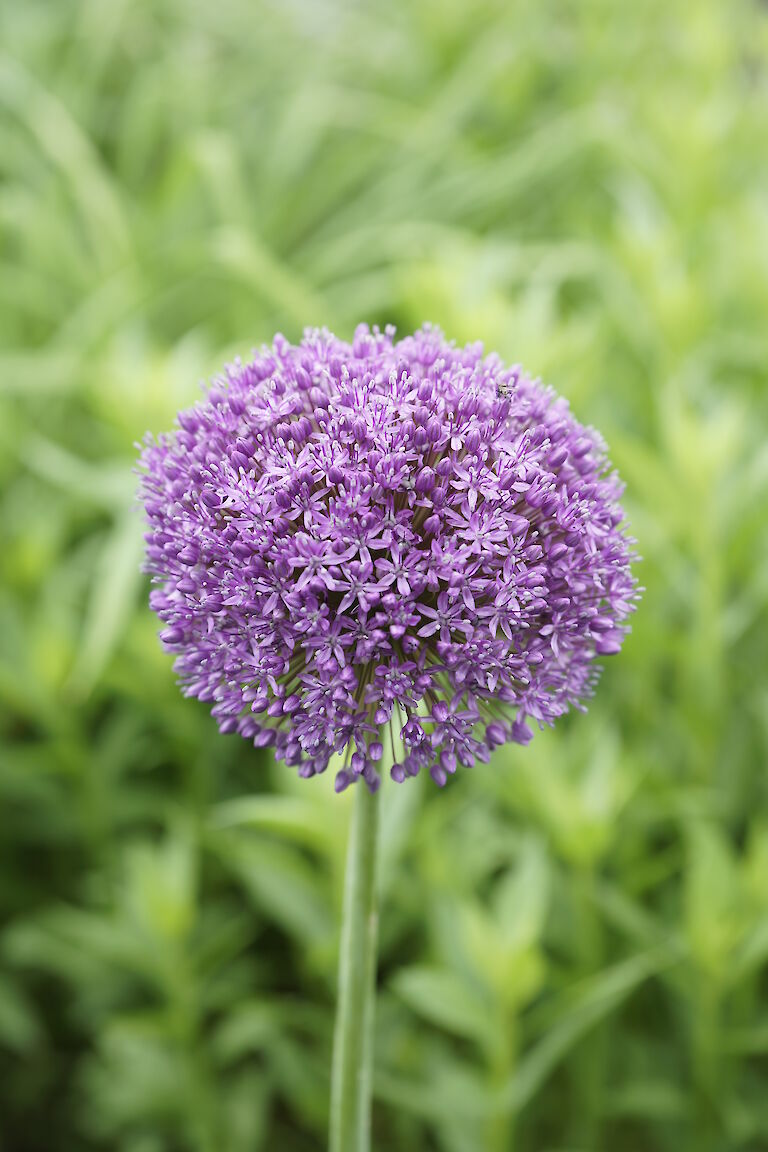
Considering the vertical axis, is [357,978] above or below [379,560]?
below

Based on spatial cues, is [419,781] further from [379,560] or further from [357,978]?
[379,560]

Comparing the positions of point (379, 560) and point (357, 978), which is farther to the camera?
point (357, 978)

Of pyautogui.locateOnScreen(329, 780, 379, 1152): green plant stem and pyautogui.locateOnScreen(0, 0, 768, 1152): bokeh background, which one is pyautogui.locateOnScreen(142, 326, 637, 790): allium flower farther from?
pyautogui.locateOnScreen(0, 0, 768, 1152): bokeh background

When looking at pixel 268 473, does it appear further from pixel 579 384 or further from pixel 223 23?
pixel 223 23

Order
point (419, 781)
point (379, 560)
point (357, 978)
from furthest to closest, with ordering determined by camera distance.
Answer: point (419, 781)
point (357, 978)
point (379, 560)

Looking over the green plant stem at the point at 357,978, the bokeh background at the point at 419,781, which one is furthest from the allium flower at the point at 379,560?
the bokeh background at the point at 419,781

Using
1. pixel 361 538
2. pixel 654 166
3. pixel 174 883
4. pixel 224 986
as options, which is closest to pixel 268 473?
pixel 361 538

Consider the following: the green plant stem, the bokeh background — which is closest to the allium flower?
the green plant stem

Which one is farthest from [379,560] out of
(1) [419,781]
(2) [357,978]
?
(1) [419,781]
